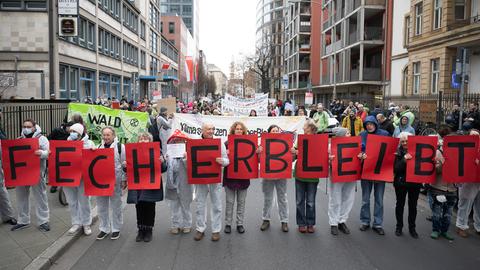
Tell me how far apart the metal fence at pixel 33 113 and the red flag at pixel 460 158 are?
11.1m

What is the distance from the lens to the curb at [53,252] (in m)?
5.82

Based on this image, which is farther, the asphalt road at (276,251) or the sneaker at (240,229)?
the sneaker at (240,229)

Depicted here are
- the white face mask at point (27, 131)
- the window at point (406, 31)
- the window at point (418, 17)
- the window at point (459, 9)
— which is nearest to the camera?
the white face mask at point (27, 131)

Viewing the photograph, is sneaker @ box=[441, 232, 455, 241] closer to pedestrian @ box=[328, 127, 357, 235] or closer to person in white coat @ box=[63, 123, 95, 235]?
pedestrian @ box=[328, 127, 357, 235]

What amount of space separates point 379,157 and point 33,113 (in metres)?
11.5

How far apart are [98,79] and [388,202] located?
27.4 m

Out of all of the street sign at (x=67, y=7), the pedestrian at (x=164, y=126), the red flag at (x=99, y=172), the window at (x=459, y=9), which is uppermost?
the window at (x=459, y=9)

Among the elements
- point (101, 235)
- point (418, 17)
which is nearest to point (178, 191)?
point (101, 235)

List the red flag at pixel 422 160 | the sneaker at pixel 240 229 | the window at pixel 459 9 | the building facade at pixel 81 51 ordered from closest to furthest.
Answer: the red flag at pixel 422 160, the sneaker at pixel 240 229, the building facade at pixel 81 51, the window at pixel 459 9

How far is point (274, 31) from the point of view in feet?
429

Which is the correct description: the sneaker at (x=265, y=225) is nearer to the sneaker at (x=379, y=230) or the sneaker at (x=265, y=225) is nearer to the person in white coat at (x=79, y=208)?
the sneaker at (x=379, y=230)

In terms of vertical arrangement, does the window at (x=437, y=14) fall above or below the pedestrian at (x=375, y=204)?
above

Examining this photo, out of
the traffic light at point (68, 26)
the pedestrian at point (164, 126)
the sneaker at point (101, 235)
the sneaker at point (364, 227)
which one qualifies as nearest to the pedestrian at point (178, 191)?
the sneaker at point (101, 235)

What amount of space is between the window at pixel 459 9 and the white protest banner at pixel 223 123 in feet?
57.6
